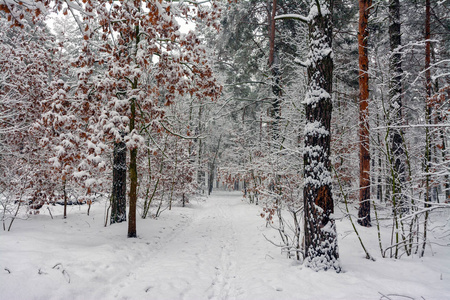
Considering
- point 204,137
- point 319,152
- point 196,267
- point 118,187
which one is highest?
point 204,137

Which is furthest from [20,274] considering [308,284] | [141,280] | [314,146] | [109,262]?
[314,146]

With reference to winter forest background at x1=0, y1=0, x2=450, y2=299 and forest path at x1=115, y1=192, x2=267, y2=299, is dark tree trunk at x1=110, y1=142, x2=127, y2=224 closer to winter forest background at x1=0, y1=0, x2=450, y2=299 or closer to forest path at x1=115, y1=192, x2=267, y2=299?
winter forest background at x1=0, y1=0, x2=450, y2=299

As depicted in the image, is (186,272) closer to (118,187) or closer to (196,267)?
(196,267)

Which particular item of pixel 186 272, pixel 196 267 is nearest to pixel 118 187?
pixel 196 267

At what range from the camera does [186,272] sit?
4.83 m

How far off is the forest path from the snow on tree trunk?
1.52m

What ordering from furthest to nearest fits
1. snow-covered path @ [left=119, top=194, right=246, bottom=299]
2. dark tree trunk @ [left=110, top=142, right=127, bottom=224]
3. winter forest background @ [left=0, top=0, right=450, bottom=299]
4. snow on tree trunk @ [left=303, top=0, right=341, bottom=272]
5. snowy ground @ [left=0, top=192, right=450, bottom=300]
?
dark tree trunk @ [left=110, top=142, right=127, bottom=224] → snow on tree trunk @ [left=303, top=0, right=341, bottom=272] → snow-covered path @ [left=119, top=194, right=246, bottom=299] → winter forest background @ [left=0, top=0, right=450, bottom=299] → snowy ground @ [left=0, top=192, right=450, bottom=300]

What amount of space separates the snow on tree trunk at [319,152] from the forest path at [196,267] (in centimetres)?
152

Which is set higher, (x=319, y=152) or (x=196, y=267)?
(x=319, y=152)

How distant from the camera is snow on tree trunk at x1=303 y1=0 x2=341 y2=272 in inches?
171

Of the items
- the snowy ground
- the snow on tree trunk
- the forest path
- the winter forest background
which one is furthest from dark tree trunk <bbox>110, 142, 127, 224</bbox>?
the snow on tree trunk

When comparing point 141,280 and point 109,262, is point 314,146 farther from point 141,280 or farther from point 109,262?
point 109,262

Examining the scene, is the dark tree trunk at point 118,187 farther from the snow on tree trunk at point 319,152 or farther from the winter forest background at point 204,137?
the snow on tree trunk at point 319,152

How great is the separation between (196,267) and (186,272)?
43cm
